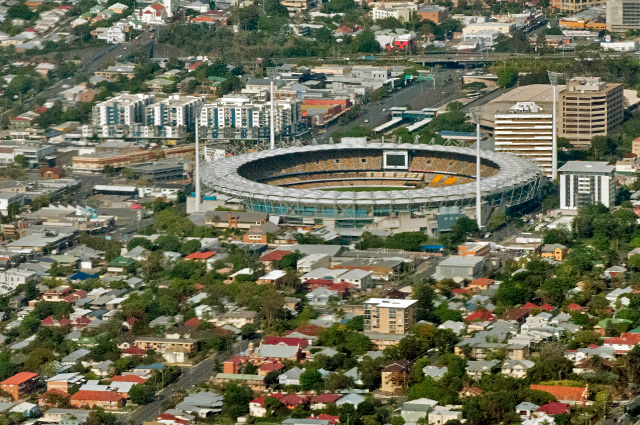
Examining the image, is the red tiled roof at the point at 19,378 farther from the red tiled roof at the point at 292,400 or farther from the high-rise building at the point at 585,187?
the high-rise building at the point at 585,187

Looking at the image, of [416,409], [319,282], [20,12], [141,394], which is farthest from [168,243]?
[20,12]

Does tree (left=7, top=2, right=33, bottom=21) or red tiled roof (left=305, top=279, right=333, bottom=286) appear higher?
tree (left=7, top=2, right=33, bottom=21)

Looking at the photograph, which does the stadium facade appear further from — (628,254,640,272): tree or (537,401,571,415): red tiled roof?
(537,401,571,415): red tiled roof

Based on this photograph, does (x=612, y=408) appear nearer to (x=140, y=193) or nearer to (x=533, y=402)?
(x=533, y=402)

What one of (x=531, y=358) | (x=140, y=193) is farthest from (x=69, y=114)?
(x=531, y=358)

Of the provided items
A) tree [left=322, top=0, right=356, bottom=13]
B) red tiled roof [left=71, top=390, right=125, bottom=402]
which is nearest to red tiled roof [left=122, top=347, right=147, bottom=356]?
red tiled roof [left=71, top=390, right=125, bottom=402]

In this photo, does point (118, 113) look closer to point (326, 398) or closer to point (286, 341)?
point (286, 341)

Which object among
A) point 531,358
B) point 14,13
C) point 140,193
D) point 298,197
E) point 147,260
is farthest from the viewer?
point 14,13

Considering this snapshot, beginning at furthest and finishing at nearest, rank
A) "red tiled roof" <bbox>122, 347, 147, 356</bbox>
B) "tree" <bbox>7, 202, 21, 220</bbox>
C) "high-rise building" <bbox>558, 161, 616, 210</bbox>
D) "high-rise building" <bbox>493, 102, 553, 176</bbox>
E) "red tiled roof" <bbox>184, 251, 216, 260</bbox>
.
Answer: "high-rise building" <bbox>493, 102, 553, 176</bbox> < "tree" <bbox>7, 202, 21, 220</bbox> < "high-rise building" <bbox>558, 161, 616, 210</bbox> < "red tiled roof" <bbox>184, 251, 216, 260</bbox> < "red tiled roof" <bbox>122, 347, 147, 356</bbox>
